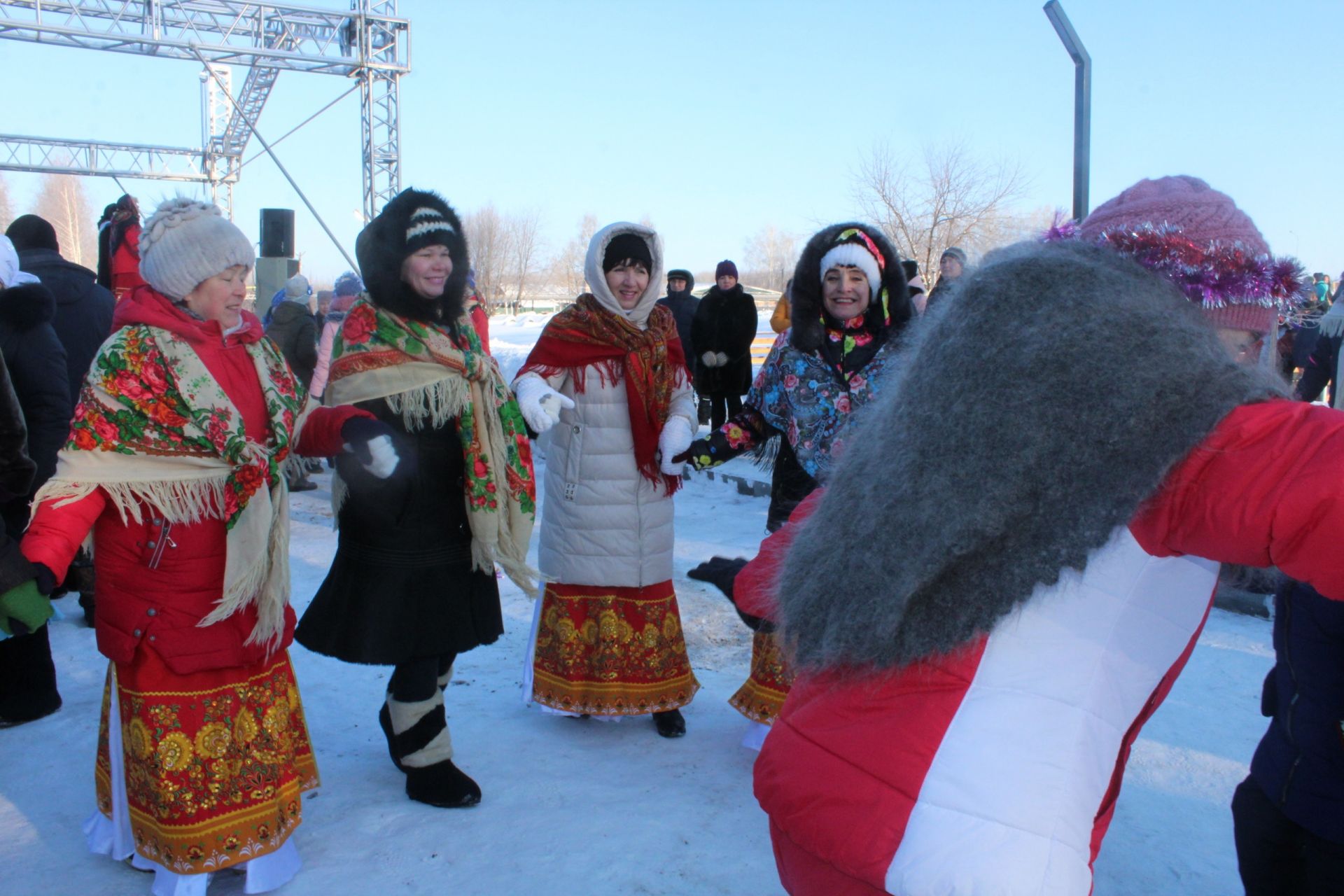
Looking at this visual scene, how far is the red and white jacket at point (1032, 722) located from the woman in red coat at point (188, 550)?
172cm

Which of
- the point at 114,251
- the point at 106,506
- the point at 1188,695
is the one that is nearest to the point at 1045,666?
the point at 106,506

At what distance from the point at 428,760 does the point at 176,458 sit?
1.19m

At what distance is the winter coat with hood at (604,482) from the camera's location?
3.47 meters

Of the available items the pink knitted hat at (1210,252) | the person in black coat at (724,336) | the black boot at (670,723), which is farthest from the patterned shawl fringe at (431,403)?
the person in black coat at (724,336)

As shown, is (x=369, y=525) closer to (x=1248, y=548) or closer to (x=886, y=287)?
(x=886, y=287)

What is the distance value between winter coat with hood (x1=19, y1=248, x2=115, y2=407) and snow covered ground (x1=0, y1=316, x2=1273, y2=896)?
4.62ft

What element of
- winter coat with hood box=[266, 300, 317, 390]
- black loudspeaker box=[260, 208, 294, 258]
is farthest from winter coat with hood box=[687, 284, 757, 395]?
black loudspeaker box=[260, 208, 294, 258]

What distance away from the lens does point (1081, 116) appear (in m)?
2.75

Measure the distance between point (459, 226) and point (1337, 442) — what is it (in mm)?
2570

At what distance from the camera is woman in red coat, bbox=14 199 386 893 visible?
2.27 meters

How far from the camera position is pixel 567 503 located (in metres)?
3.52

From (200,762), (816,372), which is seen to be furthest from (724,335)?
(200,762)

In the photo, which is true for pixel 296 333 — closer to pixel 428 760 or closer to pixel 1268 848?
pixel 428 760

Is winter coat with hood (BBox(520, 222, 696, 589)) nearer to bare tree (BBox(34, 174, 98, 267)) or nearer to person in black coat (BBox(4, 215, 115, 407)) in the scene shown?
person in black coat (BBox(4, 215, 115, 407))
